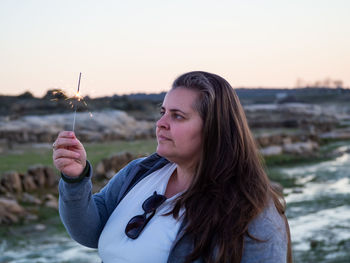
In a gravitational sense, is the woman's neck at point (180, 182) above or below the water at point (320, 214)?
above

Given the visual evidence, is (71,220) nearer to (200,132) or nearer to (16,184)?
(200,132)

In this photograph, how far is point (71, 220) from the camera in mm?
2533

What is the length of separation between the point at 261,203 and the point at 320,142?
72.4ft

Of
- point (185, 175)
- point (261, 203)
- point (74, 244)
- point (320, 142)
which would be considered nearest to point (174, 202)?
point (185, 175)

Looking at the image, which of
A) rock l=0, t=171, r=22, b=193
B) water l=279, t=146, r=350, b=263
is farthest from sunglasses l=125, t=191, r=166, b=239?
rock l=0, t=171, r=22, b=193

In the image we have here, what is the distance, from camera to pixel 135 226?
7.64 feet

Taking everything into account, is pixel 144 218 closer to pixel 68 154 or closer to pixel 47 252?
pixel 68 154

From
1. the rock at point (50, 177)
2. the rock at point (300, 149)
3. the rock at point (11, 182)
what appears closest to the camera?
the rock at point (11, 182)

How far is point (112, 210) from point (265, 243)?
3.22 ft

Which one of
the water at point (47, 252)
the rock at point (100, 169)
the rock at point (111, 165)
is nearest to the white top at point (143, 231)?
the water at point (47, 252)

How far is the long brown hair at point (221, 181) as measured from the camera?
6.84ft

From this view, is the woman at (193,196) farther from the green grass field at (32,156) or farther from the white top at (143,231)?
the green grass field at (32,156)

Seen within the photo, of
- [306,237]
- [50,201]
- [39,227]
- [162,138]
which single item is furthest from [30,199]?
[162,138]

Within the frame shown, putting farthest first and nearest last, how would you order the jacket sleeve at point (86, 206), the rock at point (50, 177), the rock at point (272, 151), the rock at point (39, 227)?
the rock at point (272, 151), the rock at point (50, 177), the rock at point (39, 227), the jacket sleeve at point (86, 206)
